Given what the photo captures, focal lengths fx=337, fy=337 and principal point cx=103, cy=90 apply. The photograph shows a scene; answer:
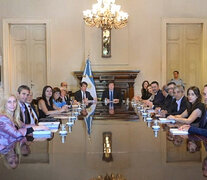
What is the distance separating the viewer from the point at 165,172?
78.4 inches

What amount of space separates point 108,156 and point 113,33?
28.1 ft

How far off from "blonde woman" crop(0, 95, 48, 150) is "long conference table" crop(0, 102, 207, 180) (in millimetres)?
95

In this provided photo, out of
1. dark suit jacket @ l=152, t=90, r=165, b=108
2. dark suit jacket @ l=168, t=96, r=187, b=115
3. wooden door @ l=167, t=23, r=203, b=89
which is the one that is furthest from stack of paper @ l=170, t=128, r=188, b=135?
wooden door @ l=167, t=23, r=203, b=89

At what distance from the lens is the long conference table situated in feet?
6.48

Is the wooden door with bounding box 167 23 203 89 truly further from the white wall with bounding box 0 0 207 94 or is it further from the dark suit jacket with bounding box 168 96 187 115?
the dark suit jacket with bounding box 168 96 187 115

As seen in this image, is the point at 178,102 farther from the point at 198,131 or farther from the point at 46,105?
the point at 46,105

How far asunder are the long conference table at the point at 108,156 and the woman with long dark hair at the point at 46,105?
1935 mm

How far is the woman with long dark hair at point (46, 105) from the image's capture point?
17.9 ft

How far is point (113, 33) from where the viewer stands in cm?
1066

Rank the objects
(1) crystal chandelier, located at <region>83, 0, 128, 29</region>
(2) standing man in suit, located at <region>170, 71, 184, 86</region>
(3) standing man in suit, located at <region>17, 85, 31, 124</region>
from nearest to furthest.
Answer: (3) standing man in suit, located at <region>17, 85, 31, 124</region> < (1) crystal chandelier, located at <region>83, 0, 128, 29</region> < (2) standing man in suit, located at <region>170, 71, 184, 86</region>

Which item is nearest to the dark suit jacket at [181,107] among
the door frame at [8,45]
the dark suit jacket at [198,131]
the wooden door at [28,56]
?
the dark suit jacket at [198,131]

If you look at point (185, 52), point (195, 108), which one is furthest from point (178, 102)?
point (185, 52)

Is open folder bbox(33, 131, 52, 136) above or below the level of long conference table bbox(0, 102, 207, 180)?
above

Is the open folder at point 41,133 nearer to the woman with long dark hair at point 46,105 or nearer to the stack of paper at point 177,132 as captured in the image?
the stack of paper at point 177,132
